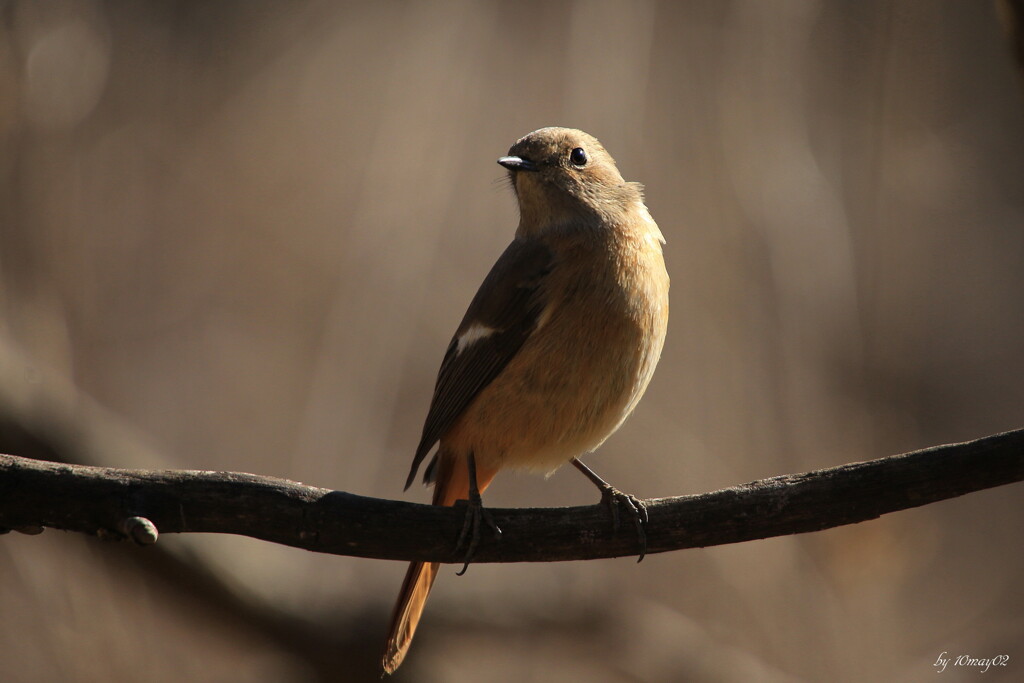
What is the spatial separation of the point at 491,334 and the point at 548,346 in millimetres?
288

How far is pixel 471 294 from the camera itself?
486 centimetres

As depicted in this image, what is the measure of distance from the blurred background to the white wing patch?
989mm

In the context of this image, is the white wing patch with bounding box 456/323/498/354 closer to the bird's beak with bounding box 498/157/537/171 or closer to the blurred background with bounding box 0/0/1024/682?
the bird's beak with bounding box 498/157/537/171

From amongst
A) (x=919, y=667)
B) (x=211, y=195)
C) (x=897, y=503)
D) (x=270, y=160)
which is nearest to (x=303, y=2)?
(x=270, y=160)

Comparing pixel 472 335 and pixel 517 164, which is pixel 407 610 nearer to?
pixel 472 335

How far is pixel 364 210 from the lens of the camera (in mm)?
4719

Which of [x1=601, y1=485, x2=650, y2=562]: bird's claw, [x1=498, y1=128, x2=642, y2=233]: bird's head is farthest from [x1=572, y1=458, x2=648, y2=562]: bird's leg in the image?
[x1=498, y1=128, x2=642, y2=233]: bird's head

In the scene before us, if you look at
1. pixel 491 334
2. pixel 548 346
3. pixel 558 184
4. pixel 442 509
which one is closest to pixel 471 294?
pixel 558 184

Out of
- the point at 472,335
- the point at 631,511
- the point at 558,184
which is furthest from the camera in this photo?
the point at 558,184

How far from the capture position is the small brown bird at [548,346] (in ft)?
10.1

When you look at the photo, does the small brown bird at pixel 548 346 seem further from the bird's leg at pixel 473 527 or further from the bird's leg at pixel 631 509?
the bird's leg at pixel 473 527

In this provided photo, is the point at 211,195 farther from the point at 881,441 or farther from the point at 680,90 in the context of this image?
the point at 881,441

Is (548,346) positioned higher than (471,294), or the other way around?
(548,346)

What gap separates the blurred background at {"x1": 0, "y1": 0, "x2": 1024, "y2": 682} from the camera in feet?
13.8
